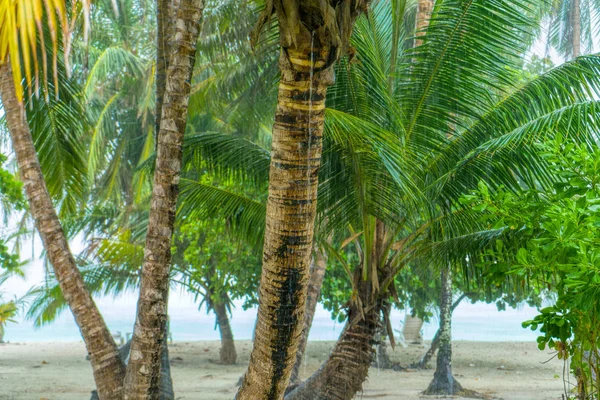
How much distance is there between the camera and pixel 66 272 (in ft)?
18.2

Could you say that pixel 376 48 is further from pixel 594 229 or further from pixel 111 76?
pixel 111 76

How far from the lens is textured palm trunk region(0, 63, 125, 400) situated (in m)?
5.50

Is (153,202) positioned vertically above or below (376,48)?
below

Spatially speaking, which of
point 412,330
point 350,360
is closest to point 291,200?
point 350,360

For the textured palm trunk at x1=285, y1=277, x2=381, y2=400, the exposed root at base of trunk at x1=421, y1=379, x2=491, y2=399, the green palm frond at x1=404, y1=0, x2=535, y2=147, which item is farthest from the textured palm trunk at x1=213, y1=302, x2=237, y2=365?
the green palm frond at x1=404, y1=0, x2=535, y2=147

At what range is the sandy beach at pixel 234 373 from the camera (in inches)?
452

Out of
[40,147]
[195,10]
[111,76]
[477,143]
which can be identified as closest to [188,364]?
[111,76]

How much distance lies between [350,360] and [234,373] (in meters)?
8.86

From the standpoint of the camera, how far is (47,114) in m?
7.02

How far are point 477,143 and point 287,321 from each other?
11.2 feet

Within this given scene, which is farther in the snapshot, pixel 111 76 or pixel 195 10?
pixel 111 76

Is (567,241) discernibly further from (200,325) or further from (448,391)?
(200,325)

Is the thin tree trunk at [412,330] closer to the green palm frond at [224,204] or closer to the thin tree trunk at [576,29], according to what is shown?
the thin tree trunk at [576,29]

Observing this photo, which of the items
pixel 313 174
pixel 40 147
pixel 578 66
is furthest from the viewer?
pixel 40 147
